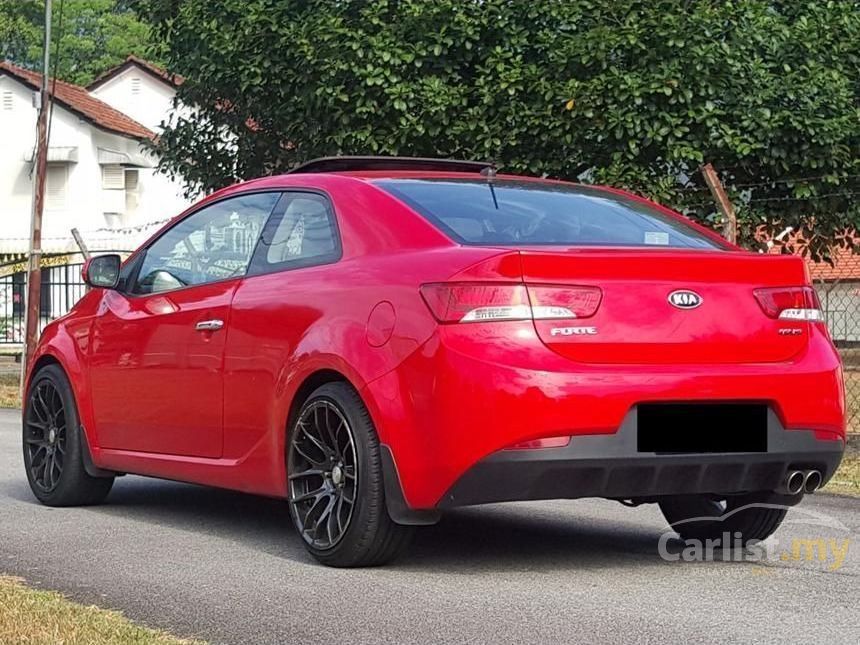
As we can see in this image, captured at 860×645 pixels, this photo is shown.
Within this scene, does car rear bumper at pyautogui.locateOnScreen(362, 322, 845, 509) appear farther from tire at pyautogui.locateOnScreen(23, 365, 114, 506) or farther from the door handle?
tire at pyautogui.locateOnScreen(23, 365, 114, 506)

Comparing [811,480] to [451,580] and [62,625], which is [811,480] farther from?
[62,625]

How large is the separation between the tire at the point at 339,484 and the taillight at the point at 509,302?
0.60 metres

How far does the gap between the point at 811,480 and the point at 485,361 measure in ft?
4.66

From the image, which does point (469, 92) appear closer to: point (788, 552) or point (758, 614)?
point (788, 552)

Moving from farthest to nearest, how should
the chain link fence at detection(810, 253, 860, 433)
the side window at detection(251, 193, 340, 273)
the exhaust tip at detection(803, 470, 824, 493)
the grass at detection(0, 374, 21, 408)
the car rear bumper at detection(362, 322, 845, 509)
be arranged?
the chain link fence at detection(810, 253, 860, 433)
the grass at detection(0, 374, 21, 408)
the side window at detection(251, 193, 340, 273)
the exhaust tip at detection(803, 470, 824, 493)
the car rear bumper at detection(362, 322, 845, 509)

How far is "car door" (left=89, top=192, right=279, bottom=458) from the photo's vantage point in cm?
728

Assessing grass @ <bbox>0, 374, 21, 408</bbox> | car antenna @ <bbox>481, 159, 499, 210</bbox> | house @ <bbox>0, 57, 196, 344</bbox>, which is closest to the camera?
car antenna @ <bbox>481, 159, 499, 210</bbox>

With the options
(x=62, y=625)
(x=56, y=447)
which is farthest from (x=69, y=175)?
(x=62, y=625)

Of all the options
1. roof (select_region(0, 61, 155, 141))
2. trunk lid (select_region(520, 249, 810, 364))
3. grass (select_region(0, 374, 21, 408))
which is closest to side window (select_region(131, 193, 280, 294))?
trunk lid (select_region(520, 249, 810, 364))

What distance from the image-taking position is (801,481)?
20.6 feet

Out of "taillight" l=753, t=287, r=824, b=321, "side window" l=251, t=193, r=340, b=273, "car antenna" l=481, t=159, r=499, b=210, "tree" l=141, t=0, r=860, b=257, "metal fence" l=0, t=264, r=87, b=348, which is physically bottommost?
"metal fence" l=0, t=264, r=87, b=348

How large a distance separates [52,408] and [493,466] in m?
3.53

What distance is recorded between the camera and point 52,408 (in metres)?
8.59

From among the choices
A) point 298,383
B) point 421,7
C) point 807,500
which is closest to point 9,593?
point 298,383
